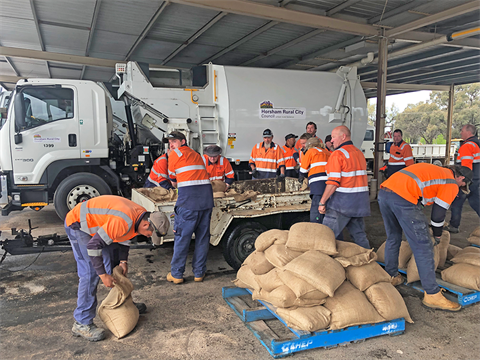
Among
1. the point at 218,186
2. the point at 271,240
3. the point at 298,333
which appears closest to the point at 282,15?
the point at 218,186

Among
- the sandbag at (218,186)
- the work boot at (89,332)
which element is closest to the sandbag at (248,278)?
the work boot at (89,332)

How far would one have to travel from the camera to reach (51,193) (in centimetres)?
625

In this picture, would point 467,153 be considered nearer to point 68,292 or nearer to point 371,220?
point 371,220

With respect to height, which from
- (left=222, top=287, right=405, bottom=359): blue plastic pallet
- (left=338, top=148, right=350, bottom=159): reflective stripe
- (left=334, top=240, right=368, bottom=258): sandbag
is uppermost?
(left=338, top=148, right=350, bottom=159): reflective stripe

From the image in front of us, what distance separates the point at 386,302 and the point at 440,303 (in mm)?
814

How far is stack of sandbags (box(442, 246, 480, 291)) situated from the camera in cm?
350

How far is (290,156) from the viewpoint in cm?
661

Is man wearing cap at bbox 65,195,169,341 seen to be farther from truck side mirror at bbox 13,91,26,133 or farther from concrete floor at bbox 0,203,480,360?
truck side mirror at bbox 13,91,26,133

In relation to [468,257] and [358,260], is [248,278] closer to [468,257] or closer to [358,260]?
[358,260]

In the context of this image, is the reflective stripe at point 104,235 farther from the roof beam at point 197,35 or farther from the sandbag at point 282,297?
the roof beam at point 197,35

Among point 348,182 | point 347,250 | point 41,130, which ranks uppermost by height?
point 41,130

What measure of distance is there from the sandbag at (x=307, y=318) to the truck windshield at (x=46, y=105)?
522 cm

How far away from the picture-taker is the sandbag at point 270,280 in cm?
297

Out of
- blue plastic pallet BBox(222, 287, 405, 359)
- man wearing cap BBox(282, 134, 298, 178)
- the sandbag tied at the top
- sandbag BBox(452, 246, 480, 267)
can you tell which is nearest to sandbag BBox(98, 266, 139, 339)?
blue plastic pallet BBox(222, 287, 405, 359)
